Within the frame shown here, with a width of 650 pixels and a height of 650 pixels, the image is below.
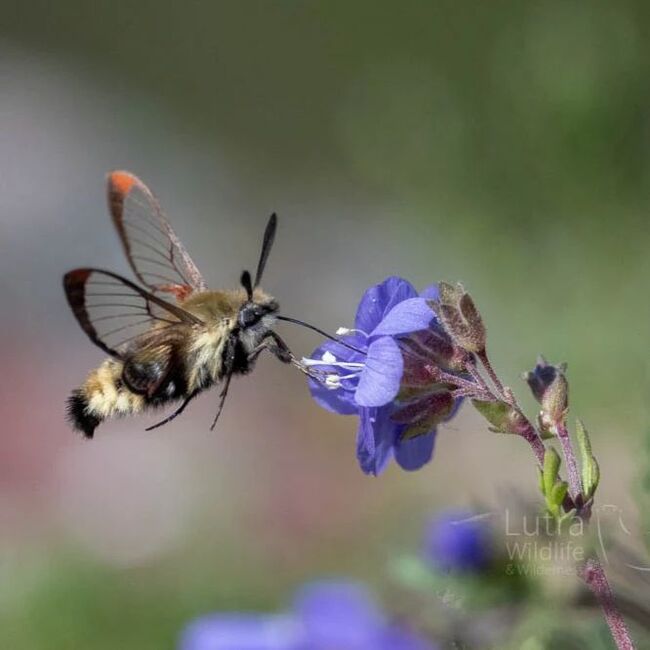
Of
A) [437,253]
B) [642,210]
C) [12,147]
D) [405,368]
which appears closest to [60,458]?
[437,253]

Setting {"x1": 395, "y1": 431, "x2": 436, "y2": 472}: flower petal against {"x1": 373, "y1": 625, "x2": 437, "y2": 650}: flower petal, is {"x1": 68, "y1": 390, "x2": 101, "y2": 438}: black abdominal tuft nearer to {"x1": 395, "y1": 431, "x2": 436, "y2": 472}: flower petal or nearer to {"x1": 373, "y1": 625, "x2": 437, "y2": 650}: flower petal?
{"x1": 395, "y1": 431, "x2": 436, "y2": 472}: flower petal

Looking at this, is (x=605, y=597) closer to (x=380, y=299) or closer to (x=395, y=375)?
(x=395, y=375)

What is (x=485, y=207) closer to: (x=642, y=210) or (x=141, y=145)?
(x=642, y=210)

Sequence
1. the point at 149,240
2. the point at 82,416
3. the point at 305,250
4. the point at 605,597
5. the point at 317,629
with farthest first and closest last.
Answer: the point at 305,250
the point at 149,240
the point at 82,416
the point at 317,629
the point at 605,597

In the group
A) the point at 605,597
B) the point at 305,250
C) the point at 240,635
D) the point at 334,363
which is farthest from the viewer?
the point at 305,250

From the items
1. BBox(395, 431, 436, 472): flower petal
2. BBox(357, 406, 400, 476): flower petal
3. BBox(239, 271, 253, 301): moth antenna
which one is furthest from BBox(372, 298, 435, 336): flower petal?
BBox(239, 271, 253, 301): moth antenna

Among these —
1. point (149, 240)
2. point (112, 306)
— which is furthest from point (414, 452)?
point (149, 240)
